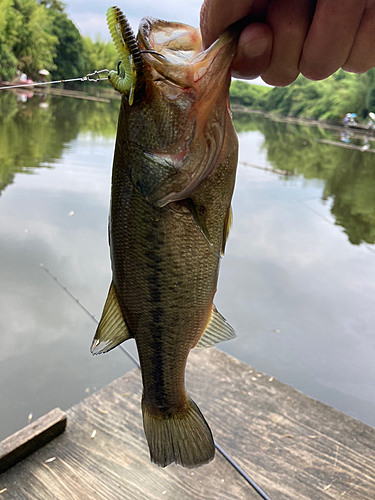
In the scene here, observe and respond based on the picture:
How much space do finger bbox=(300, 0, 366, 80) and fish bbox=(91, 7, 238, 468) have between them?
257 millimetres

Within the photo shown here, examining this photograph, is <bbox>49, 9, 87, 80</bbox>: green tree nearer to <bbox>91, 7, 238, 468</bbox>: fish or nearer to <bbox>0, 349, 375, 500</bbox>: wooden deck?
<bbox>0, 349, 375, 500</bbox>: wooden deck

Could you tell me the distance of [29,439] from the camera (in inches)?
80.5

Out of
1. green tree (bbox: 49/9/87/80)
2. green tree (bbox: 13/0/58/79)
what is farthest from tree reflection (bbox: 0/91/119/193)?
green tree (bbox: 49/9/87/80)

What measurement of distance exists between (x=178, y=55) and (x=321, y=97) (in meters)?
73.2

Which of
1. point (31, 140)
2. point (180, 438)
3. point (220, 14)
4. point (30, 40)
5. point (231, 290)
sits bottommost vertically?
point (231, 290)

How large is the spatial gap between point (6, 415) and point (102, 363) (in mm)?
827

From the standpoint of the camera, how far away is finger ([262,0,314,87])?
3.62ft

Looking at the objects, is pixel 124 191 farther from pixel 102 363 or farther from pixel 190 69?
pixel 102 363

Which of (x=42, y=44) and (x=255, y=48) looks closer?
(x=255, y=48)

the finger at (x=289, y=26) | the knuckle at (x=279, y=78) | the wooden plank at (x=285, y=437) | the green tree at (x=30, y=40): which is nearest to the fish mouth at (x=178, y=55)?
the finger at (x=289, y=26)

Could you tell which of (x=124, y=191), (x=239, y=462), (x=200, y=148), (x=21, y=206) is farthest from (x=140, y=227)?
(x=21, y=206)

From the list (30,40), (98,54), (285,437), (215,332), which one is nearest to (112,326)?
(215,332)

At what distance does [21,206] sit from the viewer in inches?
240

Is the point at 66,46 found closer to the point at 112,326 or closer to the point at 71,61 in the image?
the point at 71,61
